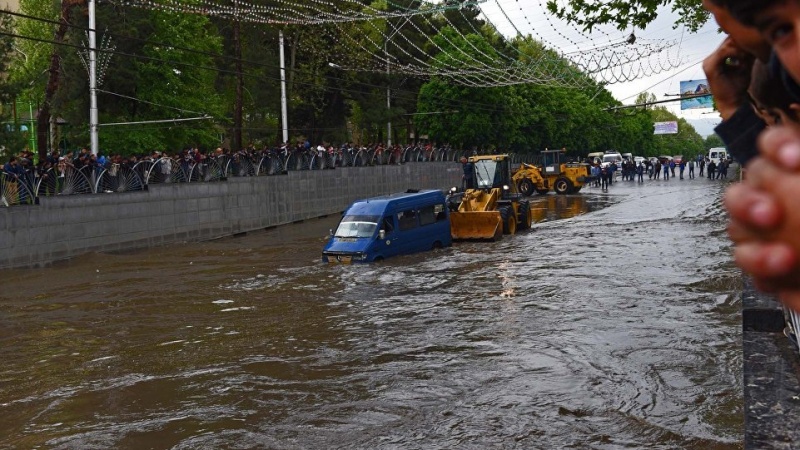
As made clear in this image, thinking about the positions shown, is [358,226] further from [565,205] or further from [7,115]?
[565,205]

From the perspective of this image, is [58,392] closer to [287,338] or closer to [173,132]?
[287,338]

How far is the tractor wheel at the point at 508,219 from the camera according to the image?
2805 cm

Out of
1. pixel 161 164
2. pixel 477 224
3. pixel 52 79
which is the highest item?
pixel 52 79

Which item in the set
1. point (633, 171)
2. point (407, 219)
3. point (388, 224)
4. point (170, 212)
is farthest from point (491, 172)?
point (633, 171)

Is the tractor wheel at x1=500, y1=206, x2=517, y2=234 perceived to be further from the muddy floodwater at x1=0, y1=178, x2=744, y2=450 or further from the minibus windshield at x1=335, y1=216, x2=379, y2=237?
the minibus windshield at x1=335, y1=216, x2=379, y2=237

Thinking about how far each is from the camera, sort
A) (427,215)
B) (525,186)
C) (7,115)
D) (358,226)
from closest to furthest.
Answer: (358,226), (7,115), (427,215), (525,186)

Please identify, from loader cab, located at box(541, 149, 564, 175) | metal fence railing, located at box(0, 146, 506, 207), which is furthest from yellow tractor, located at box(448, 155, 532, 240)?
loader cab, located at box(541, 149, 564, 175)

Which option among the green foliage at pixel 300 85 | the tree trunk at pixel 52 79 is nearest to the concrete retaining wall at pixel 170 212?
the tree trunk at pixel 52 79

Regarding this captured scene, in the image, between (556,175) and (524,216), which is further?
(556,175)

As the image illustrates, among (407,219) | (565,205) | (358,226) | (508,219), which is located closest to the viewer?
(358,226)

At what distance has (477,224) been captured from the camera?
2639 cm

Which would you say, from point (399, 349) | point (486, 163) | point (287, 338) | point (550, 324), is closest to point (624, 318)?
point (550, 324)

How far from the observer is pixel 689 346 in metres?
11.8

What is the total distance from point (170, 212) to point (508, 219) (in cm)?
1157
